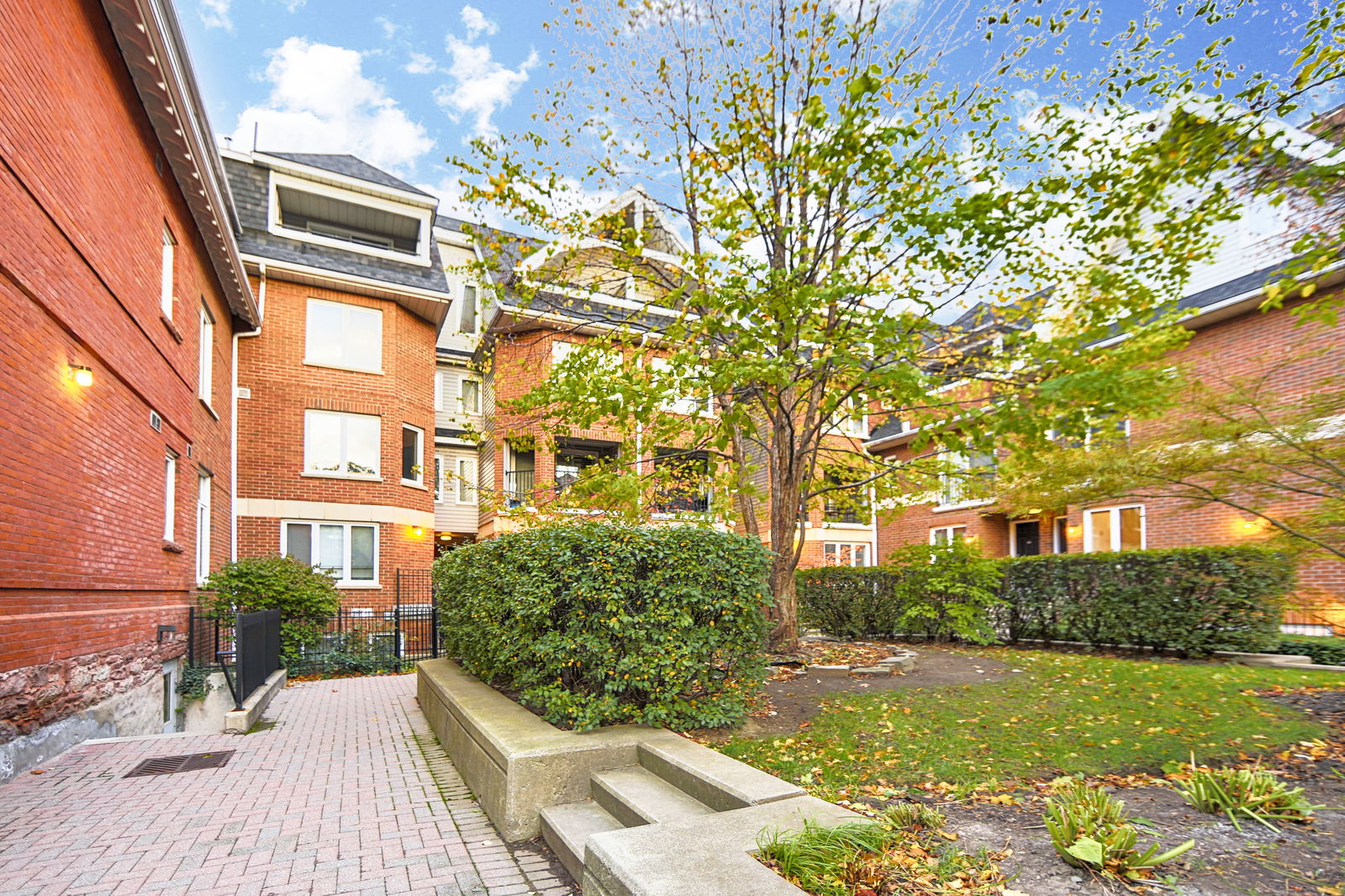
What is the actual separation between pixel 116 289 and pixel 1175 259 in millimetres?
10673

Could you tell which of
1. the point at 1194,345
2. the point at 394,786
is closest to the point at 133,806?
the point at 394,786

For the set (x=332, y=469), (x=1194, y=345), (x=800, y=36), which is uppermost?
(x=800, y=36)

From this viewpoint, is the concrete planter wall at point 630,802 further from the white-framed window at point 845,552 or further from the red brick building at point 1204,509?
the white-framed window at point 845,552

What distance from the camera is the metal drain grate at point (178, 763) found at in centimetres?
620

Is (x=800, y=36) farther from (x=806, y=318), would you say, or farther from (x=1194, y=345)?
(x=1194, y=345)

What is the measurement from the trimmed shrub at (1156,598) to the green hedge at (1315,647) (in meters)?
0.67

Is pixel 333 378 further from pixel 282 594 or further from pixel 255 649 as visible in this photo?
pixel 255 649

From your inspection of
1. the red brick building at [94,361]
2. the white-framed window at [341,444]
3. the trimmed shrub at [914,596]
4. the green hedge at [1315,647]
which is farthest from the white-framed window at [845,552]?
the red brick building at [94,361]

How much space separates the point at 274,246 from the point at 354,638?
355 inches

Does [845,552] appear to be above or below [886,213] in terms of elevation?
below

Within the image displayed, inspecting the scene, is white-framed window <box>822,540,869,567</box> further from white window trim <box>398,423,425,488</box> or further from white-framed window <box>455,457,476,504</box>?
white window trim <box>398,423,425,488</box>

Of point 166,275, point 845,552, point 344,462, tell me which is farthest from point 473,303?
point 845,552

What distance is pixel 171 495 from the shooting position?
10828 millimetres

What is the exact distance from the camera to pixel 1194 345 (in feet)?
49.4
